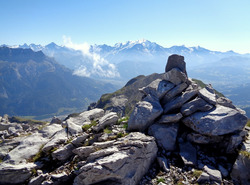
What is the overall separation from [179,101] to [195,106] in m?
2.01

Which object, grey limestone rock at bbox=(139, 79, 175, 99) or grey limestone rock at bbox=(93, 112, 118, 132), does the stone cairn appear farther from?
grey limestone rock at bbox=(93, 112, 118, 132)

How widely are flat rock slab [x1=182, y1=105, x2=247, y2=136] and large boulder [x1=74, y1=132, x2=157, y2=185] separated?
5.72 m

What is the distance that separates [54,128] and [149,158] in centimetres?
1644

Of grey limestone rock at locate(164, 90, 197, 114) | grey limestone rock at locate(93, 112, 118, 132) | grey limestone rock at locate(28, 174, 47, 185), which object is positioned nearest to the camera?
grey limestone rock at locate(28, 174, 47, 185)

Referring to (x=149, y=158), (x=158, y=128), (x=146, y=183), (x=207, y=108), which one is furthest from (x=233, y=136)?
(x=146, y=183)

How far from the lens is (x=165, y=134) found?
18.1 m

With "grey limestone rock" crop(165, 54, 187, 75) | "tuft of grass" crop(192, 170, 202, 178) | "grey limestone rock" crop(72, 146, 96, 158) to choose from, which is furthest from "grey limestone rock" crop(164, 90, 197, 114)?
"grey limestone rock" crop(72, 146, 96, 158)

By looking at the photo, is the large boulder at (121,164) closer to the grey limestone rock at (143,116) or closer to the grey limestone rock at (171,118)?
the grey limestone rock at (143,116)

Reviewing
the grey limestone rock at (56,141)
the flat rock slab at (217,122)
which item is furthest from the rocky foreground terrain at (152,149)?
the grey limestone rock at (56,141)

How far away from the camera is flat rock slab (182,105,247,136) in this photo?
55.6ft

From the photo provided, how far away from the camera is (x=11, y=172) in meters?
15.5

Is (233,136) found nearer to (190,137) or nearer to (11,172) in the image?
(190,137)

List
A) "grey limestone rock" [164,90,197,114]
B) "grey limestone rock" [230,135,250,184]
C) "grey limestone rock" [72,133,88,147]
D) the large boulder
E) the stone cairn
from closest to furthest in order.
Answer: the large boulder < "grey limestone rock" [230,135,250,184] < the stone cairn < "grey limestone rock" [72,133,88,147] < "grey limestone rock" [164,90,197,114]

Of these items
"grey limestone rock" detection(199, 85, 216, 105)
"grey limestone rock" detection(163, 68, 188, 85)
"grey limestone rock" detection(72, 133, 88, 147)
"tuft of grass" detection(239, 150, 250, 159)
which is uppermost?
"grey limestone rock" detection(163, 68, 188, 85)
